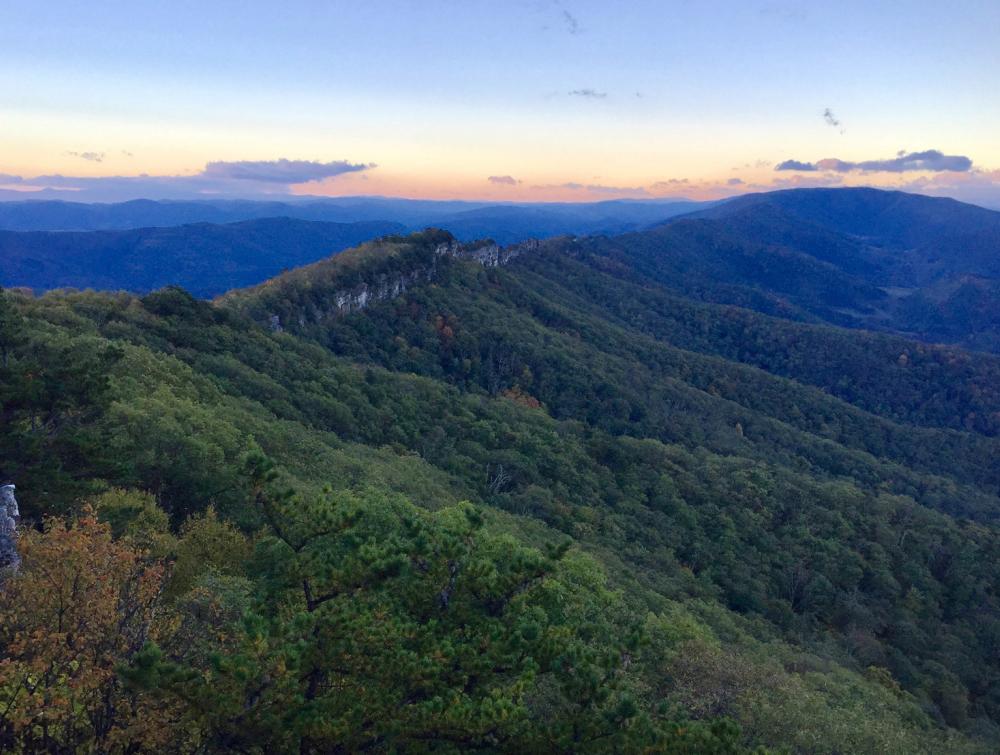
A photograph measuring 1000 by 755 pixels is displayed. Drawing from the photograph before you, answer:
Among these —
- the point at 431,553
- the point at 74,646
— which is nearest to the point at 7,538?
the point at 74,646

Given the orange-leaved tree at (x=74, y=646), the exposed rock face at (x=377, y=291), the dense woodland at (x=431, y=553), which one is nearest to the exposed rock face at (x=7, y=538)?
the orange-leaved tree at (x=74, y=646)

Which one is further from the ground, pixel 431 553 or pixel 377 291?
pixel 377 291

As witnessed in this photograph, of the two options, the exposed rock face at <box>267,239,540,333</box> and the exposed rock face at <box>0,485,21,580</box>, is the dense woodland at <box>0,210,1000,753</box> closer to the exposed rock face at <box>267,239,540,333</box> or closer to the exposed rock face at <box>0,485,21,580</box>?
the exposed rock face at <box>0,485,21,580</box>

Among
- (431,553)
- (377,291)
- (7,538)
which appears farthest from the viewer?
(377,291)

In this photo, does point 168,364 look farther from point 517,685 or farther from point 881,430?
point 881,430

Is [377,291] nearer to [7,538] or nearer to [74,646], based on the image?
[7,538]

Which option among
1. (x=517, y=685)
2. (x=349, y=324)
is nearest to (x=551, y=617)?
(x=517, y=685)
